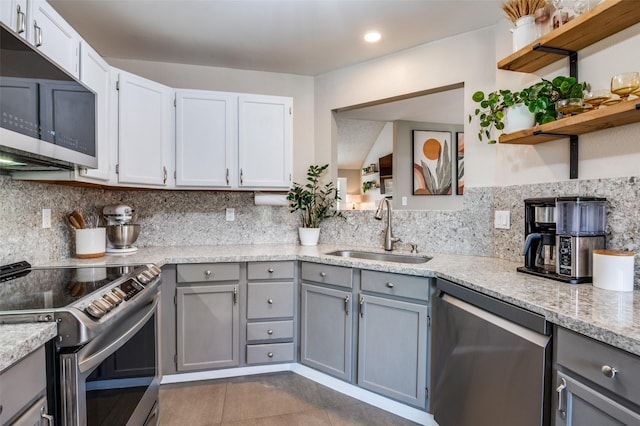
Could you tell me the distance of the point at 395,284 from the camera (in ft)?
6.42

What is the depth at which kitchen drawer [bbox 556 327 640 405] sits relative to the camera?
0.86 metres

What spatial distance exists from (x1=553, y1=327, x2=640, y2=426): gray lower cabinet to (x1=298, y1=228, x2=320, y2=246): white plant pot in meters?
1.99

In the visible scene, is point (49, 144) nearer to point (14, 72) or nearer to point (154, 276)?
point (14, 72)

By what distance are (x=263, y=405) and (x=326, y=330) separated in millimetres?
601

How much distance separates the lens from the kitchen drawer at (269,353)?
2.43 m

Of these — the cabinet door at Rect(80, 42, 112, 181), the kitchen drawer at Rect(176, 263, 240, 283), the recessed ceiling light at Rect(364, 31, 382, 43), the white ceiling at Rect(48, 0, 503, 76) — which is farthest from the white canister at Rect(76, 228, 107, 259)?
the recessed ceiling light at Rect(364, 31, 382, 43)

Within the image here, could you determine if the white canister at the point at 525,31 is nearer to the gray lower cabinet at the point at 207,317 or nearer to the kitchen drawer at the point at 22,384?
the gray lower cabinet at the point at 207,317

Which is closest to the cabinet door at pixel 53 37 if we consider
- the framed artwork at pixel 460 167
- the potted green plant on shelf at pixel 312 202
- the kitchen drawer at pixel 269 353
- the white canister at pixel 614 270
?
the potted green plant on shelf at pixel 312 202

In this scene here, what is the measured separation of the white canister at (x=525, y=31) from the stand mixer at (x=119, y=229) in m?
2.68

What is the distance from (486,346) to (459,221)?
114cm

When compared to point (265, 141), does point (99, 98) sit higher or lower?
higher

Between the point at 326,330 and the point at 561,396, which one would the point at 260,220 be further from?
the point at 561,396

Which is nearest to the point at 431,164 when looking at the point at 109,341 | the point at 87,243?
the point at 87,243

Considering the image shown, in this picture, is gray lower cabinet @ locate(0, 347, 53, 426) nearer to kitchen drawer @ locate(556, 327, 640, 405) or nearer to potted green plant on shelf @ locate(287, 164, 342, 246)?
kitchen drawer @ locate(556, 327, 640, 405)
